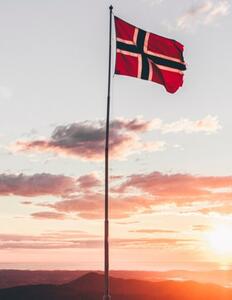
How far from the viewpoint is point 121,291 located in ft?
404

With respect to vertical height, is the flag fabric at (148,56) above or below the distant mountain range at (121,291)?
above

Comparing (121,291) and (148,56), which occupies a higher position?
(148,56)

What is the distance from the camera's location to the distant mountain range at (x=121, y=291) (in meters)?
110

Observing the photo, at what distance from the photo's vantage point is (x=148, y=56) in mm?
25844

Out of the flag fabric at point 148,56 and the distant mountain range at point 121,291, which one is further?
the distant mountain range at point 121,291

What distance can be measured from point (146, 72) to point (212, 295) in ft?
322

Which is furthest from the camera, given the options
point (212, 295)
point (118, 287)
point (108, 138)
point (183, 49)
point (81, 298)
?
point (118, 287)

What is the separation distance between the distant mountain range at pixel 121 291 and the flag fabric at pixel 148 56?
8418cm

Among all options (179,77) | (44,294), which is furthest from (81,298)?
(179,77)

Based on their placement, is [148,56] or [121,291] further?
[121,291]

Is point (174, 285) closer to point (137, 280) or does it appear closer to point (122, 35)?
point (137, 280)

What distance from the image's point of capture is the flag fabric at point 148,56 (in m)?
25.1

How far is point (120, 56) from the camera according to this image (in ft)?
82.0

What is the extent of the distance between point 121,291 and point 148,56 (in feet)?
337
